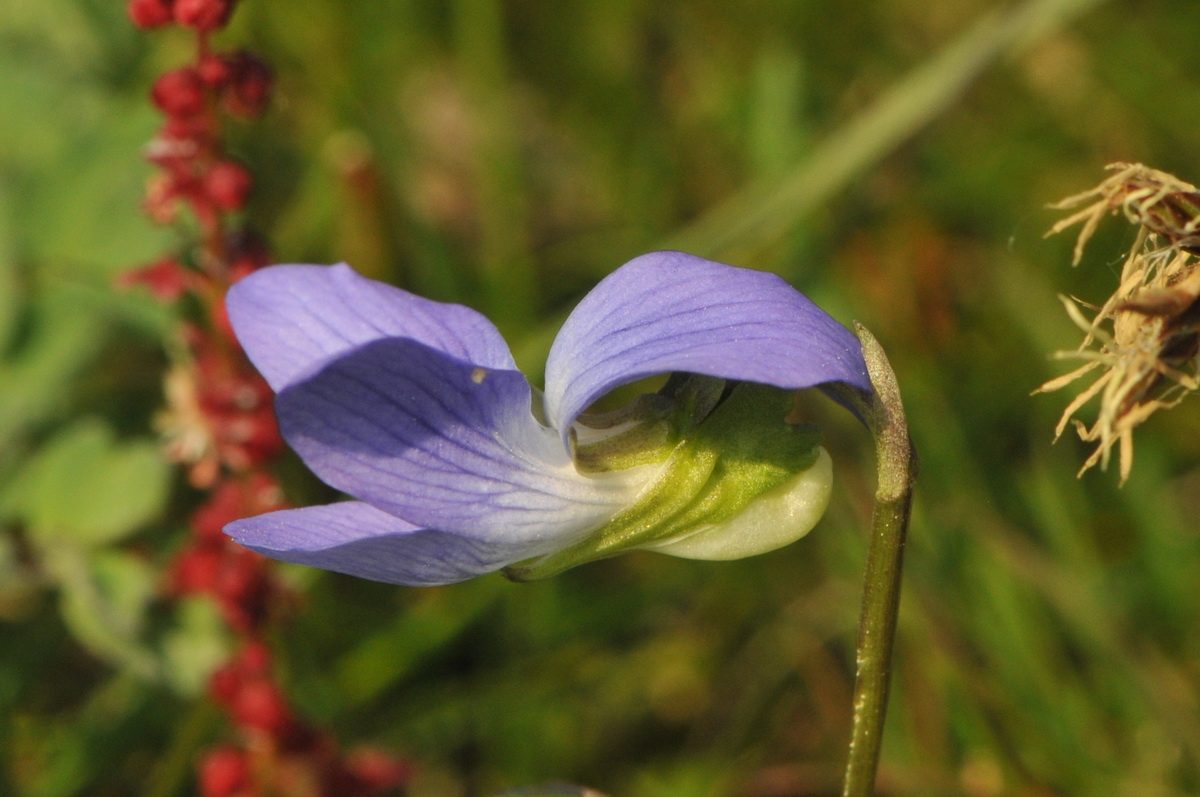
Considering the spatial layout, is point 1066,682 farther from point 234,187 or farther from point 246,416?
point 234,187

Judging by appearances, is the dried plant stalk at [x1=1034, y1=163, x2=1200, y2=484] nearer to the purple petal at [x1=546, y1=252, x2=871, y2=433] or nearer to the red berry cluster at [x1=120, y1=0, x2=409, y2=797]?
the purple petal at [x1=546, y1=252, x2=871, y2=433]

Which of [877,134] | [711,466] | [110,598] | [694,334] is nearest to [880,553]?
[711,466]

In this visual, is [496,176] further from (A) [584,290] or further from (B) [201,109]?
(B) [201,109]

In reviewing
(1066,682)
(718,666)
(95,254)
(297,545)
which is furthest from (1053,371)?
(297,545)

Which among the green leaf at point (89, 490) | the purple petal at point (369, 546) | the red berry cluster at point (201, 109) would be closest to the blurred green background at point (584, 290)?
the green leaf at point (89, 490)

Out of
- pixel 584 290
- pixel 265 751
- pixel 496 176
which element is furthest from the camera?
pixel 584 290
